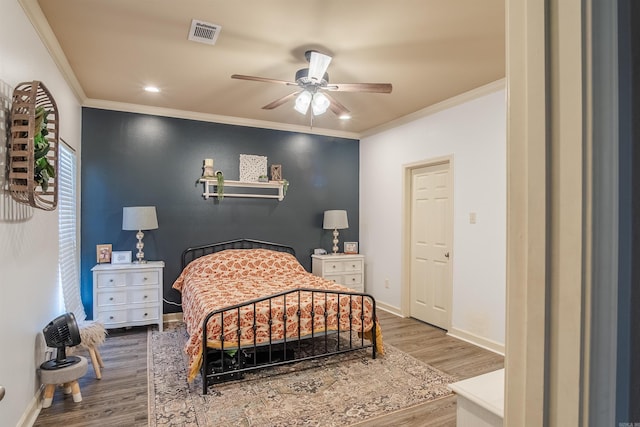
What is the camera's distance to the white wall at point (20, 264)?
6.33ft

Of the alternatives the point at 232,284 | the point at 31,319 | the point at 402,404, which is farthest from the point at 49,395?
the point at 402,404

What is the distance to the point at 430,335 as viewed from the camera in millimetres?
4035

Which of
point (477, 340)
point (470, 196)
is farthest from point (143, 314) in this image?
point (470, 196)

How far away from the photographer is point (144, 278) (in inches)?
158

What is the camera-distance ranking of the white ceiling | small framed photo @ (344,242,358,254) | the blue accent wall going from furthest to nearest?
small framed photo @ (344,242,358,254) → the blue accent wall → the white ceiling

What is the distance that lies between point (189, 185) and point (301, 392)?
3.00 meters

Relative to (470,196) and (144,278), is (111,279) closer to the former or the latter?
(144,278)

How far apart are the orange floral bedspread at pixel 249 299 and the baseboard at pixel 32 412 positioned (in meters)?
0.94

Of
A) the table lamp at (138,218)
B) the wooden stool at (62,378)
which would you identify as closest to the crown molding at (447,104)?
the table lamp at (138,218)

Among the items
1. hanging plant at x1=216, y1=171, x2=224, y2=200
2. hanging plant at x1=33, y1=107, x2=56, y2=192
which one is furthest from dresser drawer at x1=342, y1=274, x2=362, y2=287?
hanging plant at x1=33, y1=107, x2=56, y2=192

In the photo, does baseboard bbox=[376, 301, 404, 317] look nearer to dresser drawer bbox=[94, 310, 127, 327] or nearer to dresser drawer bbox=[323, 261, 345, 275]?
dresser drawer bbox=[323, 261, 345, 275]

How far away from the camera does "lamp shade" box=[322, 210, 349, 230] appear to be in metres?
5.10

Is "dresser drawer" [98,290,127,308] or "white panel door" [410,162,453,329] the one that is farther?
"white panel door" [410,162,453,329]

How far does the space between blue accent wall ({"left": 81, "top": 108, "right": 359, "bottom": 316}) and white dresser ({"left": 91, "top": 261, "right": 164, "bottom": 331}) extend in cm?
41
